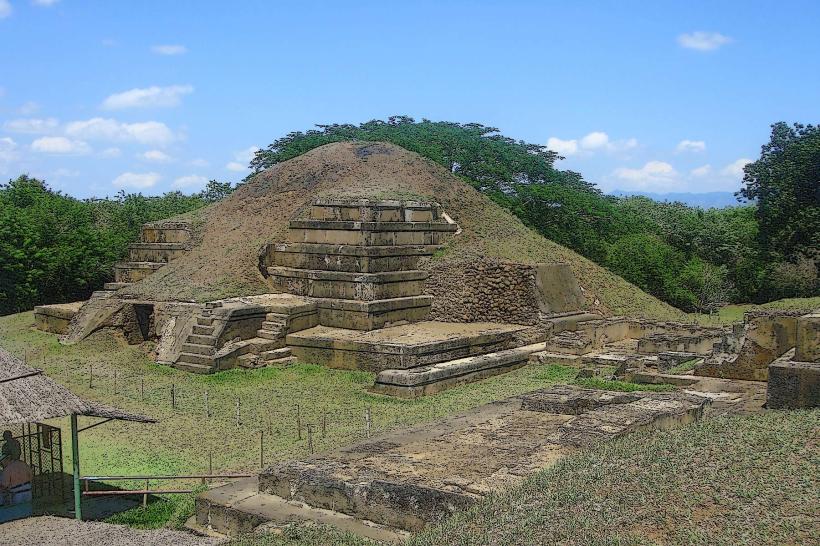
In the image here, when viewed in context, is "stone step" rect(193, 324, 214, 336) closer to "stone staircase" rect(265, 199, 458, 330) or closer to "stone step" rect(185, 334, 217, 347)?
"stone step" rect(185, 334, 217, 347)

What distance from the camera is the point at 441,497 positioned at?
702 cm

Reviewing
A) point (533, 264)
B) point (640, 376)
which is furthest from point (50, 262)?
point (640, 376)

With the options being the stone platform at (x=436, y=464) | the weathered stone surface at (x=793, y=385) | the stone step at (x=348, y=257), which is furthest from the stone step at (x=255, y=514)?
the stone step at (x=348, y=257)

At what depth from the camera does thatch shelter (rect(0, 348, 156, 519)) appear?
869cm

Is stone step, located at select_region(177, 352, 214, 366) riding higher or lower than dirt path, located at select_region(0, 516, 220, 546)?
higher

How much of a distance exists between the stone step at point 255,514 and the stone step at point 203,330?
9406 mm

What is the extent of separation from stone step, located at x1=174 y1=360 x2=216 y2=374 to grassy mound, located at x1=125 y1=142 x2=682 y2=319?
212 cm

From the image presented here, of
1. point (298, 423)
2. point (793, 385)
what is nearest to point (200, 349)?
point (298, 423)

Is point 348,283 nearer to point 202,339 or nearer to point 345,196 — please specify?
point 345,196

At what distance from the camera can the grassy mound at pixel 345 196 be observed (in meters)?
20.7

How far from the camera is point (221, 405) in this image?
1437 centimetres

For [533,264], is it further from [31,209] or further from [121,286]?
[31,209]

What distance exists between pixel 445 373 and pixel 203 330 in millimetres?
5459

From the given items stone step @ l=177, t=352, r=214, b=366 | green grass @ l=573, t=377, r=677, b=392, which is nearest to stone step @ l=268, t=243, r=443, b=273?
stone step @ l=177, t=352, r=214, b=366
